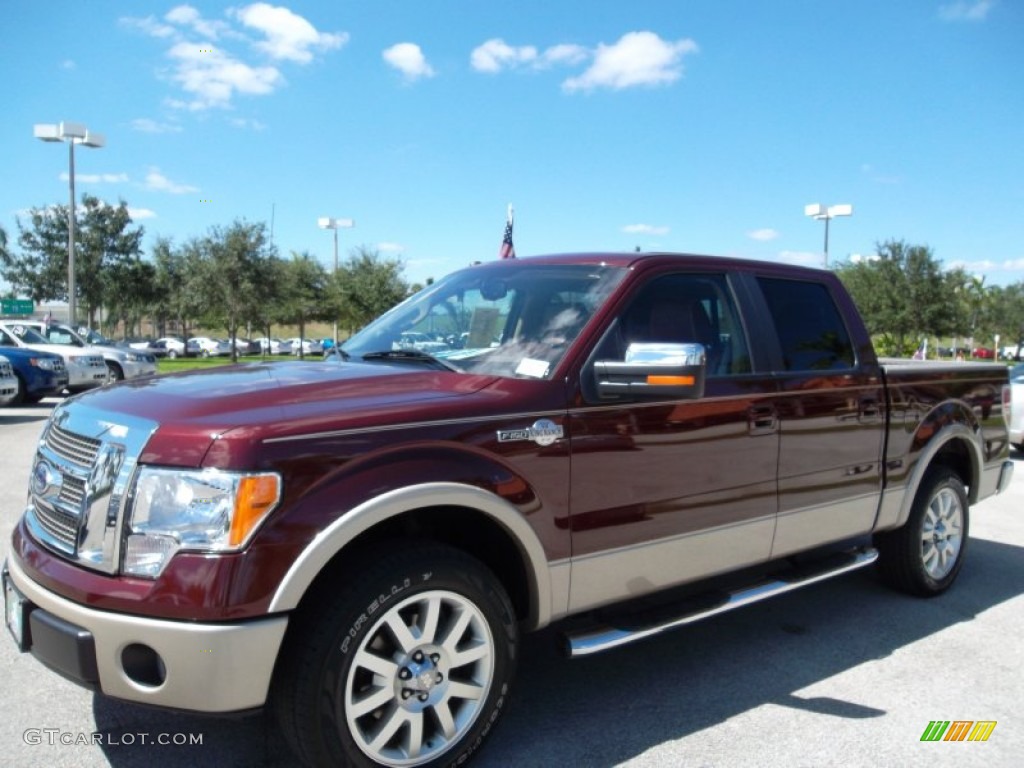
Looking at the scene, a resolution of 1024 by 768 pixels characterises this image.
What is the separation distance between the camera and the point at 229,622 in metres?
2.36

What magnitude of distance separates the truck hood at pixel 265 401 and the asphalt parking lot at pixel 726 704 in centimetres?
118

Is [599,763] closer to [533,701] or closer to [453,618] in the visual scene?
[533,701]

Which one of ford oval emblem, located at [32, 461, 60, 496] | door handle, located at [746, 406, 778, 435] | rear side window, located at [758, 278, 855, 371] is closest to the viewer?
ford oval emblem, located at [32, 461, 60, 496]

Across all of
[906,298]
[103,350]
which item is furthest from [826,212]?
[103,350]

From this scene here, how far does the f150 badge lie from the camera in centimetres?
292

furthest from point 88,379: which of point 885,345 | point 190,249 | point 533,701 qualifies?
point 885,345

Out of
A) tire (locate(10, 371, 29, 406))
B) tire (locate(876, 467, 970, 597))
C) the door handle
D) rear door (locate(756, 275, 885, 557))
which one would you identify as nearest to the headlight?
the door handle

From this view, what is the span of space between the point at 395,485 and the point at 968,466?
4251 mm

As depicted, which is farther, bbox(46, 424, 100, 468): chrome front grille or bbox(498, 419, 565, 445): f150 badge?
bbox(498, 419, 565, 445): f150 badge

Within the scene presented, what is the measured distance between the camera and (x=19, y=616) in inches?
107

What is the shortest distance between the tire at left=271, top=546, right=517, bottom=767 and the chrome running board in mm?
326

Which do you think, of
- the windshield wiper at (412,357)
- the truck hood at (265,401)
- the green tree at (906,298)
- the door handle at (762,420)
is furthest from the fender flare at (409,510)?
the green tree at (906,298)

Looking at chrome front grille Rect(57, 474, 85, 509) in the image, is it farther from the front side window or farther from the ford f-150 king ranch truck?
the front side window

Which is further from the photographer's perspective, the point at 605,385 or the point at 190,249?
the point at 190,249
